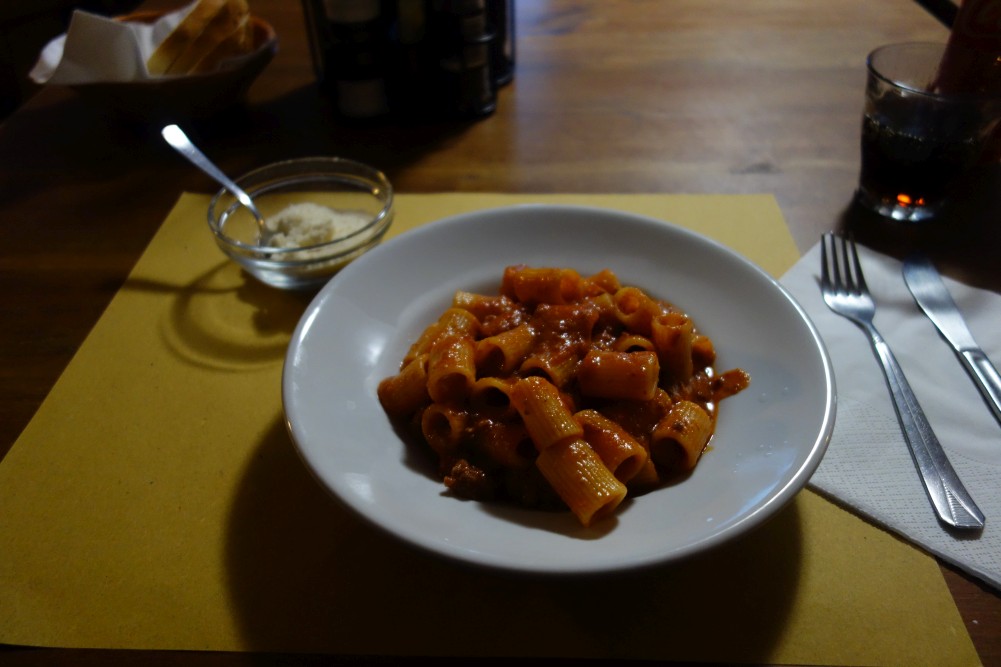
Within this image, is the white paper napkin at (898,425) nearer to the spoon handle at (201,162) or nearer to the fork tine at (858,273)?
the fork tine at (858,273)

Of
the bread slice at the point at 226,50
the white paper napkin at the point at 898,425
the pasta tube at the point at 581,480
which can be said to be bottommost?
the white paper napkin at the point at 898,425

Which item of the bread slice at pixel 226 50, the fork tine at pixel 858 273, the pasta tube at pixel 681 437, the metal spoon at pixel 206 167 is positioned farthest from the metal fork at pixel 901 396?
the bread slice at pixel 226 50

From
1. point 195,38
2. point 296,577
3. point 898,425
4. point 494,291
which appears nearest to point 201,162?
point 195,38

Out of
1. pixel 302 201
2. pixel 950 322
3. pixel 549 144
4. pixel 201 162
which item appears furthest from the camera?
pixel 549 144

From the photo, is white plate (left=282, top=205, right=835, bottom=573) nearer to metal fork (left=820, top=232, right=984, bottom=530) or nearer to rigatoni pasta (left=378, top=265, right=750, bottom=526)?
rigatoni pasta (left=378, top=265, right=750, bottom=526)

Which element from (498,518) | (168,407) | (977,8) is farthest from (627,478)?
(977,8)

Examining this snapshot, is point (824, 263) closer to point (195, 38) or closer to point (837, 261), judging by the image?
point (837, 261)
